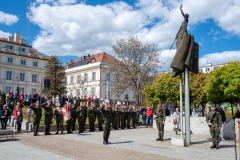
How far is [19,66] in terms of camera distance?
58.6 meters

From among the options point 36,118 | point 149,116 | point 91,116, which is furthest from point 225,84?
point 36,118

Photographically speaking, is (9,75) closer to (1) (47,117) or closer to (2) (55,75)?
(2) (55,75)

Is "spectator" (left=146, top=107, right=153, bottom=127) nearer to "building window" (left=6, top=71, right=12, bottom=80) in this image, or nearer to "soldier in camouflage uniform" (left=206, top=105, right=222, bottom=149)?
"soldier in camouflage uniform" (left=206, top=105, right=222, bottom=149)

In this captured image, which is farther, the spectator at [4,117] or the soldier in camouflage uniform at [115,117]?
the soldier in camouflage uniform at [115,117]

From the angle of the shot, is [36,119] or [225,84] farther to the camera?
[225,84]

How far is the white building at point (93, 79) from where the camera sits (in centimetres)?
5791

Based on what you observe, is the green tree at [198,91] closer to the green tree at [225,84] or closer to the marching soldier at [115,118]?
the green tree at [225,84]

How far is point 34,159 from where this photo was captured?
7.98m

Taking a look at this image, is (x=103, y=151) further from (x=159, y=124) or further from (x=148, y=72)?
(x=148, y=72)

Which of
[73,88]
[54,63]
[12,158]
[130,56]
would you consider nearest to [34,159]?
[12,158]

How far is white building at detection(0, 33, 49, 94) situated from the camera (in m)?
56.4

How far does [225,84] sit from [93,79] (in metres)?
40.8

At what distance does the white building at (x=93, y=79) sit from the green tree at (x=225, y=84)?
109ft

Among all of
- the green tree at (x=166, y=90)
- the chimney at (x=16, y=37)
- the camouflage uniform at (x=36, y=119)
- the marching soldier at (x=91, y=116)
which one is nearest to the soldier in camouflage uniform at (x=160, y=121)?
the marching soldier at (x=91, y=116)
